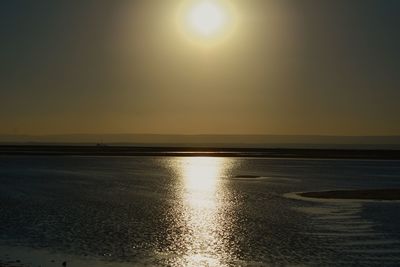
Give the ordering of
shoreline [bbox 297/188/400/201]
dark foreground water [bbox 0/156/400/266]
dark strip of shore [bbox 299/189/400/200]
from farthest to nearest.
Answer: dark strip of shore [bbox 299/189/400/200] < shoreline [bbox 297/188/400/201] < dark foreground water [bbox 0/156/400/266]

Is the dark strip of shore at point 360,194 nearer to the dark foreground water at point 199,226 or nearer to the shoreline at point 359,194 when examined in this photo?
the shoreline at point 359,194

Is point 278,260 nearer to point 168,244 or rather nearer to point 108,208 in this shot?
point 168,244

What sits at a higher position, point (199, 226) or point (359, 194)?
point (359, 194)

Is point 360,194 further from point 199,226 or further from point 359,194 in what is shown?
point 199,226

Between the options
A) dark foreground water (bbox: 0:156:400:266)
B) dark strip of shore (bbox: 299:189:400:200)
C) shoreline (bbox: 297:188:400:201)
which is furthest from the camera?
dark strip of shore (bbox: 299:189:400:200)

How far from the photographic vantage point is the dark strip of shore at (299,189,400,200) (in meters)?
48.2

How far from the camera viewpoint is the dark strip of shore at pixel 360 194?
48.2 meters

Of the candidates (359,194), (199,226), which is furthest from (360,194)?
(199,226)

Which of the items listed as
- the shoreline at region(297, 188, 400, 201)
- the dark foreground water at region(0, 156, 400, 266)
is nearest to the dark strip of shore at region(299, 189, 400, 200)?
the shoreline at region(297, 188, 400, 201)

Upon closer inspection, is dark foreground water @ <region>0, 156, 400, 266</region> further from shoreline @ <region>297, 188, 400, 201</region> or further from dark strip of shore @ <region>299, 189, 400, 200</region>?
dark strip of shore @ <region>299, 189, 400, 200</region>

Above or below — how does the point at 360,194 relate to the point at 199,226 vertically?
above

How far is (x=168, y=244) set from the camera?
88.6 ft

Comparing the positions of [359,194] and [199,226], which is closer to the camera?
[199,226]

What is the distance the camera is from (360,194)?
5069cm
